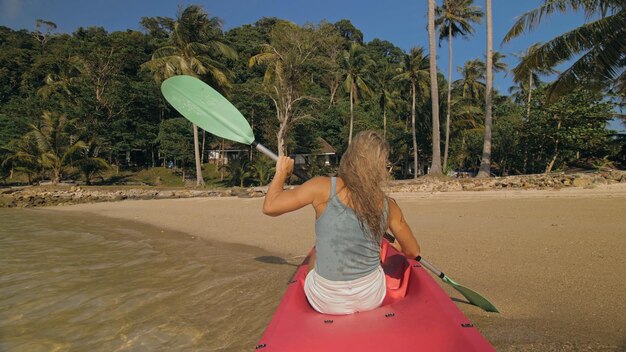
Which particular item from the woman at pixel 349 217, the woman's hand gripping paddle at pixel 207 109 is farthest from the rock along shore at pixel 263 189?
the woman at pixel 349 217

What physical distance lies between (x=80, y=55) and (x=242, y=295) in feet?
128

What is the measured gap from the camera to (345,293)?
2.33 metres

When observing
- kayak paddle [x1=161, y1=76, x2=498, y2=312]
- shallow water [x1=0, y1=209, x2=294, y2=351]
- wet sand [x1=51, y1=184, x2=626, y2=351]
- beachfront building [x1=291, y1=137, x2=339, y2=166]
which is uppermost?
beachfront building [x1=291, y1=137, x2=339, y2=166]

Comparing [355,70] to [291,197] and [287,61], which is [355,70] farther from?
[291,197]

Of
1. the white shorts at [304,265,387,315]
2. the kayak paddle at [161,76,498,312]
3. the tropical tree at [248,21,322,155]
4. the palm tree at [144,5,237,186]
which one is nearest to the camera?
the white shorts at [304,265,387,315]

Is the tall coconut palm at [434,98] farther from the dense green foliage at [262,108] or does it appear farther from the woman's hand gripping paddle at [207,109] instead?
the woman's hand gripping paddle at [207,109]

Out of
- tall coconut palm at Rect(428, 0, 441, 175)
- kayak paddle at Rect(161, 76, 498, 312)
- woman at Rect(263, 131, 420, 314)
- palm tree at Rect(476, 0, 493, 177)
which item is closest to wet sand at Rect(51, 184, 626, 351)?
kayak paddle at Rect(161, 76, 498, 312)

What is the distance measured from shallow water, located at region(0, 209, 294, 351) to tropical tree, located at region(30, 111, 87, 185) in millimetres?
16350

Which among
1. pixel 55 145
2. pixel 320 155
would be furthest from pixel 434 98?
pixel 55 145

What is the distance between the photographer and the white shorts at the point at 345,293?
2.33 meters

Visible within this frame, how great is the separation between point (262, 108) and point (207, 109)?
28574 mm

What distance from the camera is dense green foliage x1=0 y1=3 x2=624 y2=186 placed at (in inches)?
875

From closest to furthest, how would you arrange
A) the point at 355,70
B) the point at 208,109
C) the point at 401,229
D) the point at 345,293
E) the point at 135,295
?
the point at 345,293
the point at 401,229
the point at 208,109
the point at 135,295
the point at 355,70

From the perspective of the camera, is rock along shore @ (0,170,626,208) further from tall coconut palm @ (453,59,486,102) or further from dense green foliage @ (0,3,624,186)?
tall coconut palm @ (453,59,486,102)
